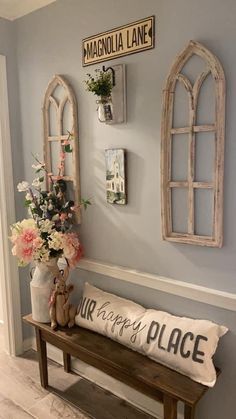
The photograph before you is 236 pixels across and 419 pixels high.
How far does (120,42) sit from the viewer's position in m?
1.75

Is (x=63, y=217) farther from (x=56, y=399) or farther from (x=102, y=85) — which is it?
(x=56, y=399)

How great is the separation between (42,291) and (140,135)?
3.76 ft

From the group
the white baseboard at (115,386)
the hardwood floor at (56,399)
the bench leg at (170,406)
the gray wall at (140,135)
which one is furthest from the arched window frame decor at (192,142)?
the hardwood floor at (56,399)

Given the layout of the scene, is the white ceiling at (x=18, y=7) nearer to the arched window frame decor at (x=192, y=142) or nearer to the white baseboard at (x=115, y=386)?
the arched window frame decor at (x=192, y=142)

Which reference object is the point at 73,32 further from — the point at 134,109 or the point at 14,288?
the point at 14,288

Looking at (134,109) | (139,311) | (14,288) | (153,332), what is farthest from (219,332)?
(14,288)

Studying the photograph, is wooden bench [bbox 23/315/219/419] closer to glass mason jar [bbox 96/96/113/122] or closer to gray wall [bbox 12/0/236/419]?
gray wall [bbox 12/0/236/419]

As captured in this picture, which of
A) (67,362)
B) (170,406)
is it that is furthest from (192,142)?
(67,362)

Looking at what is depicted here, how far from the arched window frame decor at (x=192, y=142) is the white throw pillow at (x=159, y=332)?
402mm

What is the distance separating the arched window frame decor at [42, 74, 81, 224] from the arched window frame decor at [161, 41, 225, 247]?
633 millimetres

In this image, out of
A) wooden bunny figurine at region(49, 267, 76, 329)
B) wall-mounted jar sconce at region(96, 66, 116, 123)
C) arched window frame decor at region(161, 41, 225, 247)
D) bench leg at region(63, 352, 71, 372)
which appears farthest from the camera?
bench leg at region(63, 352, 71, 372)

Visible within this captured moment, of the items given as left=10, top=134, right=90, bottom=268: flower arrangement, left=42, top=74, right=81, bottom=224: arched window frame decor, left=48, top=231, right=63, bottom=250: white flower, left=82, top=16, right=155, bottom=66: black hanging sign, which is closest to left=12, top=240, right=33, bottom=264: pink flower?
left=10, top=134, right=90, bottom=268: flower arrangement

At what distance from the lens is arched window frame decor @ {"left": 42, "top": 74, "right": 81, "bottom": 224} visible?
6.62ft

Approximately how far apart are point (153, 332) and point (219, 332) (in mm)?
318
